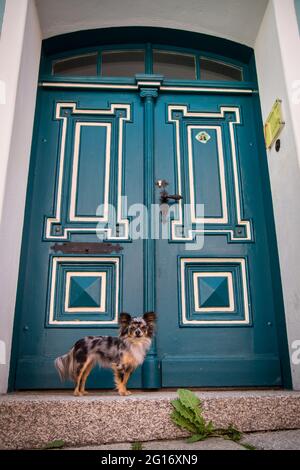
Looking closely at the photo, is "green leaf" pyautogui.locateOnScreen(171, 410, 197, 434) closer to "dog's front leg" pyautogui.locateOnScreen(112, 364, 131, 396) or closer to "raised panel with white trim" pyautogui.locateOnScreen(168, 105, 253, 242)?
"dog's front leg" pyautogui.locateOnScreen(112, 364, 131, 396)

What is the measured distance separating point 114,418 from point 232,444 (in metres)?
0.57

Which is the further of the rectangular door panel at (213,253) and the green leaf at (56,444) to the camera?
the rectangular door panel at (213,253)

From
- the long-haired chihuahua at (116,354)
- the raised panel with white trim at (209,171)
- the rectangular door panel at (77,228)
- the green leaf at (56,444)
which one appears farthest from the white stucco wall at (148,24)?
the green leaf at (56,444)

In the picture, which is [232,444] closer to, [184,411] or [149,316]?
[184,411]

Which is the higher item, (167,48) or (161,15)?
(161,15)

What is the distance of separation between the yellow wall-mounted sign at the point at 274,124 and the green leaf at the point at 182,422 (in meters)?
2.02

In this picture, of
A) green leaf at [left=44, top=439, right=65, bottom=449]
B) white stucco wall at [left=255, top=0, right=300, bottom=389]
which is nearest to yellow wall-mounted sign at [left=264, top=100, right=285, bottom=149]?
white stucco wall at [left=255, top=0, right=300, bottom=389]

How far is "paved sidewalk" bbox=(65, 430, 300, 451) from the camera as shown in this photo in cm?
184

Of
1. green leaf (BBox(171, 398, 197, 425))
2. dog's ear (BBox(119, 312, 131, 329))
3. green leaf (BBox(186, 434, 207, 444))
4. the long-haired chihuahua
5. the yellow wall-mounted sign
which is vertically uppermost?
the yellow wall-mounted sign

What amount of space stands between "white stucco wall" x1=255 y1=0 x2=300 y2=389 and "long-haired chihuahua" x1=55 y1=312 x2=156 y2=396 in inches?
37.6

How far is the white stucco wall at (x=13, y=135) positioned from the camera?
2.56 metres

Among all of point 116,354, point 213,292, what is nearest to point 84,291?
point 116,354

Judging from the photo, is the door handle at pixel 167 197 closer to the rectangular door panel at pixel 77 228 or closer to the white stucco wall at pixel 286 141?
the rectangular door panel at pixel 77 228

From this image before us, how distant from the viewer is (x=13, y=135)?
8.94 ft
